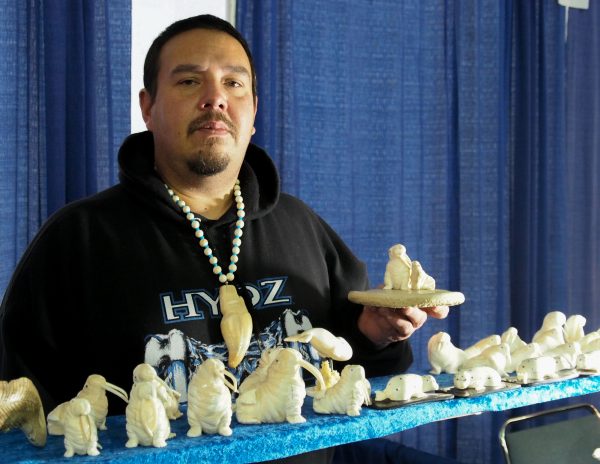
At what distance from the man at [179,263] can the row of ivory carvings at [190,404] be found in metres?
0.21

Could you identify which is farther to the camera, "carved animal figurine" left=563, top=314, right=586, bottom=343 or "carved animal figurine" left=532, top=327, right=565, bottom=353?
"carved animal figurine" left=563, top=314, right=586, bottom=343

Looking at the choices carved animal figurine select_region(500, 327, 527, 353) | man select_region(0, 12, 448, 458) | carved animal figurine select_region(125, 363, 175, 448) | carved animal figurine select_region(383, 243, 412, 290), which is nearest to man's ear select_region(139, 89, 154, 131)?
man select_region(0, 12, 448, 458)

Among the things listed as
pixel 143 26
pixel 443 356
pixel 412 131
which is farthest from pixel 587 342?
pixel 143 26

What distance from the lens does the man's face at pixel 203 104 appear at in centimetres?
136

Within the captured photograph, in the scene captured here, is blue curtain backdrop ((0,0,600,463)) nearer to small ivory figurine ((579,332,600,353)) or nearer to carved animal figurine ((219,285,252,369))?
carved animal figurine ((219,285,252,369))

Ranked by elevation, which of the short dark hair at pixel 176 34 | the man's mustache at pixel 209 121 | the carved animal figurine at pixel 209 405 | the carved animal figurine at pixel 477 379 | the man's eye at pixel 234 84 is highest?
the short dark hair at pixel 176 34

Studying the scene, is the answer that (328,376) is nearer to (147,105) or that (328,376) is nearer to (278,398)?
(278,398)

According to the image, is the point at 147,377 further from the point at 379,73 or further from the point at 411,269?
the point at 379,73

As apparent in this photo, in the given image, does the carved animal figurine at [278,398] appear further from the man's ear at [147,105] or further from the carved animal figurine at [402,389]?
the man's ear at [147,105]

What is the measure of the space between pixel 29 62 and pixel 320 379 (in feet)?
3.94

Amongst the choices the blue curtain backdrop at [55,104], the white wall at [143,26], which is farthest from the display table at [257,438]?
the white wall at [143,26]

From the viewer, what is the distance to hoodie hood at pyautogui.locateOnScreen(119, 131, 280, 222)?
1.39 metres

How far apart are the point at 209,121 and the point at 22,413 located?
1.89 ft

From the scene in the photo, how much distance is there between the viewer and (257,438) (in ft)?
3.28
